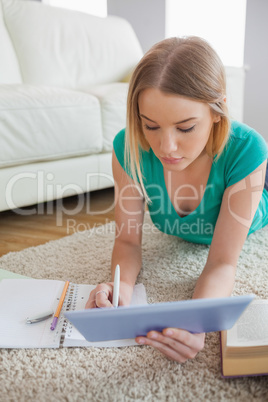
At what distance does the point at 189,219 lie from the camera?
3.76 ft

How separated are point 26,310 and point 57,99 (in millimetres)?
971

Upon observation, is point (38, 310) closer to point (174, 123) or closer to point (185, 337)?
point (185, 337)

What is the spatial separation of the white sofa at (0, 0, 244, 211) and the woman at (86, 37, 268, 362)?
387mm

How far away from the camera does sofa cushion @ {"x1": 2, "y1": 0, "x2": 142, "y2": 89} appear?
2.15 m

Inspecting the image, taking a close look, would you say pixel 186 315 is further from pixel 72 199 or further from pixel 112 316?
pixel 72 199

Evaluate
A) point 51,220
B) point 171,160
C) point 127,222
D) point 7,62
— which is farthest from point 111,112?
point 171,160

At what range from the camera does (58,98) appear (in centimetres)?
163

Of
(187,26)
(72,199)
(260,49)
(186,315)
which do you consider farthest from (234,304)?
(187,26)

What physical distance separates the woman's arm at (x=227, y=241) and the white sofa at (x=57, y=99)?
830mm

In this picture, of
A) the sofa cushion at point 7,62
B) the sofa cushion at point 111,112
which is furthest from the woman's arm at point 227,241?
the sofa cushion at point 7,62

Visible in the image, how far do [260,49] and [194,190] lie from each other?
223 centimetres

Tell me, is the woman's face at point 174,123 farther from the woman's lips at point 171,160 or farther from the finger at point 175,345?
the finger at point 175,345

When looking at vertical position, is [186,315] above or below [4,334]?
above

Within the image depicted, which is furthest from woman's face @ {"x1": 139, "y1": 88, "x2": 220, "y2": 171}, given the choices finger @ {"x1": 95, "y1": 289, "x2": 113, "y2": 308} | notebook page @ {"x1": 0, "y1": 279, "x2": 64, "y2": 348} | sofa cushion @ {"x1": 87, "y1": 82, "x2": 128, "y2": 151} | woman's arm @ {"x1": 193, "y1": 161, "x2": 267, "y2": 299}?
sofa cushion @ {"x1": 87, "y1": 82, "x2": 128, "y2": 151}
